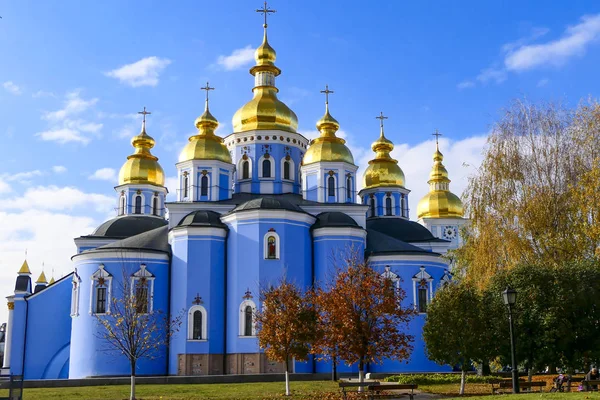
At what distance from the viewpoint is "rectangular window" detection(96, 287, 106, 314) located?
114ft

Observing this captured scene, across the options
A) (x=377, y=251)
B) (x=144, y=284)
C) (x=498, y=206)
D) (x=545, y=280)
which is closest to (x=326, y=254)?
(x=377, y=251)

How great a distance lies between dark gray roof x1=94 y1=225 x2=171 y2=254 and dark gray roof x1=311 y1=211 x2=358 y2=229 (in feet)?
24.6

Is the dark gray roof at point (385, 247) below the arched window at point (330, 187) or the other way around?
below

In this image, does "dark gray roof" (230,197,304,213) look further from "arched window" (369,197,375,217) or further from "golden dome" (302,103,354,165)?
"arched window" (369,197,375,217)

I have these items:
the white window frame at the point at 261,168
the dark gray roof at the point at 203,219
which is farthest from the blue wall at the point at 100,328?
the white window frame at the point at 261,168

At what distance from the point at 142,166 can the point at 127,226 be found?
14.7 feet

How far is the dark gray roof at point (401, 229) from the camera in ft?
156

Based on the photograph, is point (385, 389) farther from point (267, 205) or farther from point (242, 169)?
point (242, 169)

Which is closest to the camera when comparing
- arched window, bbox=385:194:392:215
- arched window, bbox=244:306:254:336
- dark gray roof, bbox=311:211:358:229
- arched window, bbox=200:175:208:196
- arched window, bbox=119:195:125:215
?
arched window, bbox=244:306:254:336

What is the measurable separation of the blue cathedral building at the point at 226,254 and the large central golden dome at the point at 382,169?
578 cm

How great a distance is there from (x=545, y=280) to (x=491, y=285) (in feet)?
6.02

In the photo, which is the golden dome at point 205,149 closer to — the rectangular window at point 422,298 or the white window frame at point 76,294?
the white window frame at point 76,294

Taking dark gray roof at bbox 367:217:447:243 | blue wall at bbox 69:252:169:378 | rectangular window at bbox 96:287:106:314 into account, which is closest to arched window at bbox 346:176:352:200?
dark gray roof at bbox 367:217:447:243

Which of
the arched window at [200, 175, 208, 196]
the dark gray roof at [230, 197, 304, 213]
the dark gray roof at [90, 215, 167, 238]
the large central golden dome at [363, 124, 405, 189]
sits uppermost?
the large central golden dome at [363, 124, 405, 189]
